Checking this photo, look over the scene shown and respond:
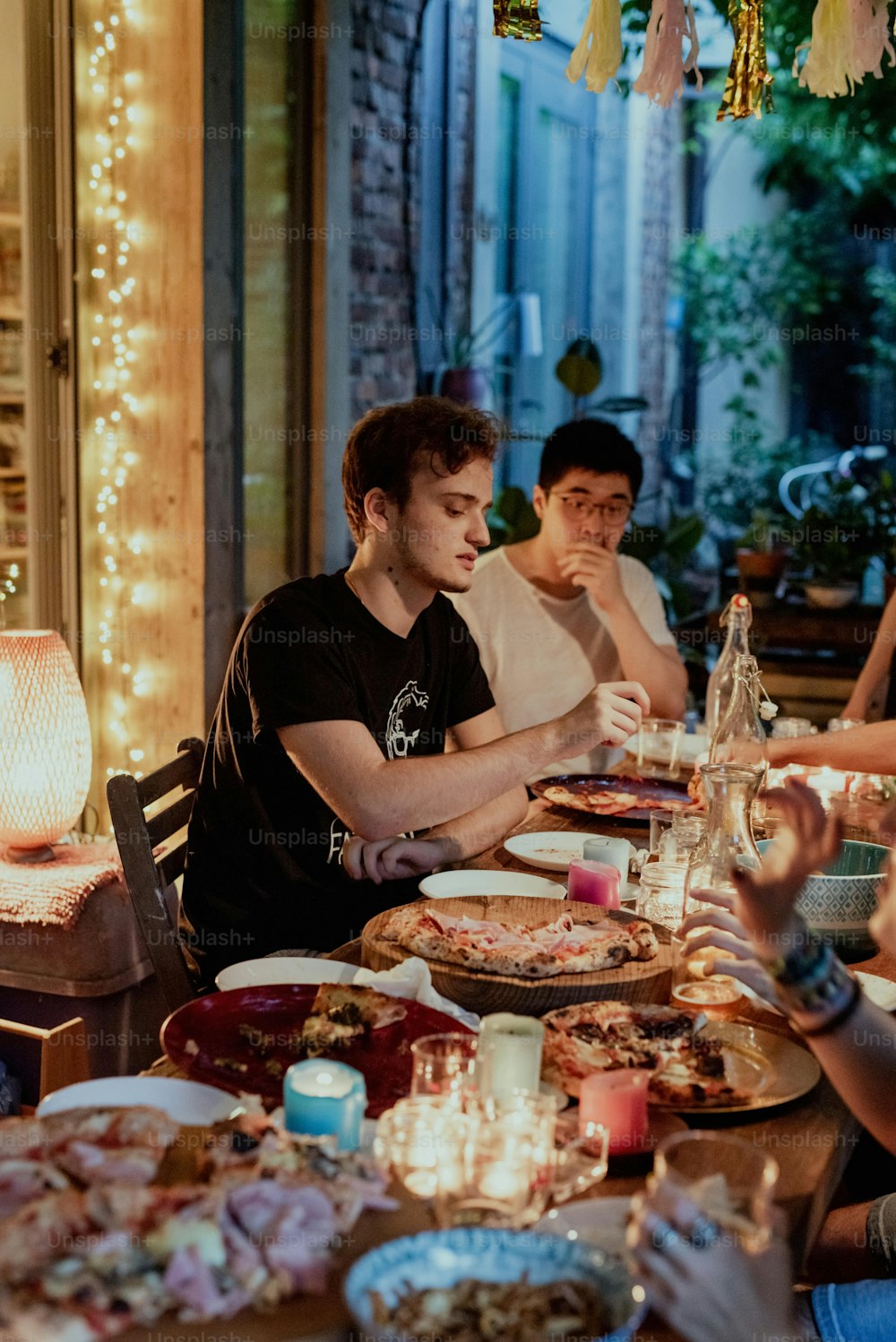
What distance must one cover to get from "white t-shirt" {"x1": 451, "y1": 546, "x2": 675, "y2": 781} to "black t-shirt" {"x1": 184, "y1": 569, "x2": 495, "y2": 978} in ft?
3.12

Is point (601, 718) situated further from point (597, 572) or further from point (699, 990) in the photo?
point (597, 572)

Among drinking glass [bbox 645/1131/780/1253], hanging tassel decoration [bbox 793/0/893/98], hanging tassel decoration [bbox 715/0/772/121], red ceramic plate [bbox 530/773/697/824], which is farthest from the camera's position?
red ceramic plate [bbox 530/773/697/824]

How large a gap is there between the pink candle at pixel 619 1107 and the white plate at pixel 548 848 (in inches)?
34.5

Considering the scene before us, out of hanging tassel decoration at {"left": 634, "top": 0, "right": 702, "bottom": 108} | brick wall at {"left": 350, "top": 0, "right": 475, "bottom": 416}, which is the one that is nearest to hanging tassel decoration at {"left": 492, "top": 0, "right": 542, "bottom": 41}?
hanging tassel decoration at {"left": 634, "top": 0, "right": 702, "bottom": 108}

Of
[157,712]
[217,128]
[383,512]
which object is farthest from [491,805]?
[217,128]

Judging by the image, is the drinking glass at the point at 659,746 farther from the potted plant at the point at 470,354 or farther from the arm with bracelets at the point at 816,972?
the potted plant at the point at 470,354

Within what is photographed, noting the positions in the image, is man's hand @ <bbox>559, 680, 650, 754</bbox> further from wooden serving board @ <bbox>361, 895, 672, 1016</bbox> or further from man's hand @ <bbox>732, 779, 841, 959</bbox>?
man's hand @ <bbox>732, 779, 841, 959</bbox>

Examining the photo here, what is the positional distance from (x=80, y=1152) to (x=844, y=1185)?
148 centimetres

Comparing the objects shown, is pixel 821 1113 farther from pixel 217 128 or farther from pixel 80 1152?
pixel 217 128

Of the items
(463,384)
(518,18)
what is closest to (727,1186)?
(518,18)

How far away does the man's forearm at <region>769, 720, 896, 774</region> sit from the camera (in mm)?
2594

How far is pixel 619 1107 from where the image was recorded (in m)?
1.22

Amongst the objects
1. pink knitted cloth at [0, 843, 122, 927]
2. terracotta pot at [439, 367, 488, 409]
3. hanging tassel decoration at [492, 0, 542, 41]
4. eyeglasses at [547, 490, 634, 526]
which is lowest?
pink knitted cloth at [0, 843, 122, 927]

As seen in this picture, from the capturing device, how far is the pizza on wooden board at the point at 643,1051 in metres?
1.33
